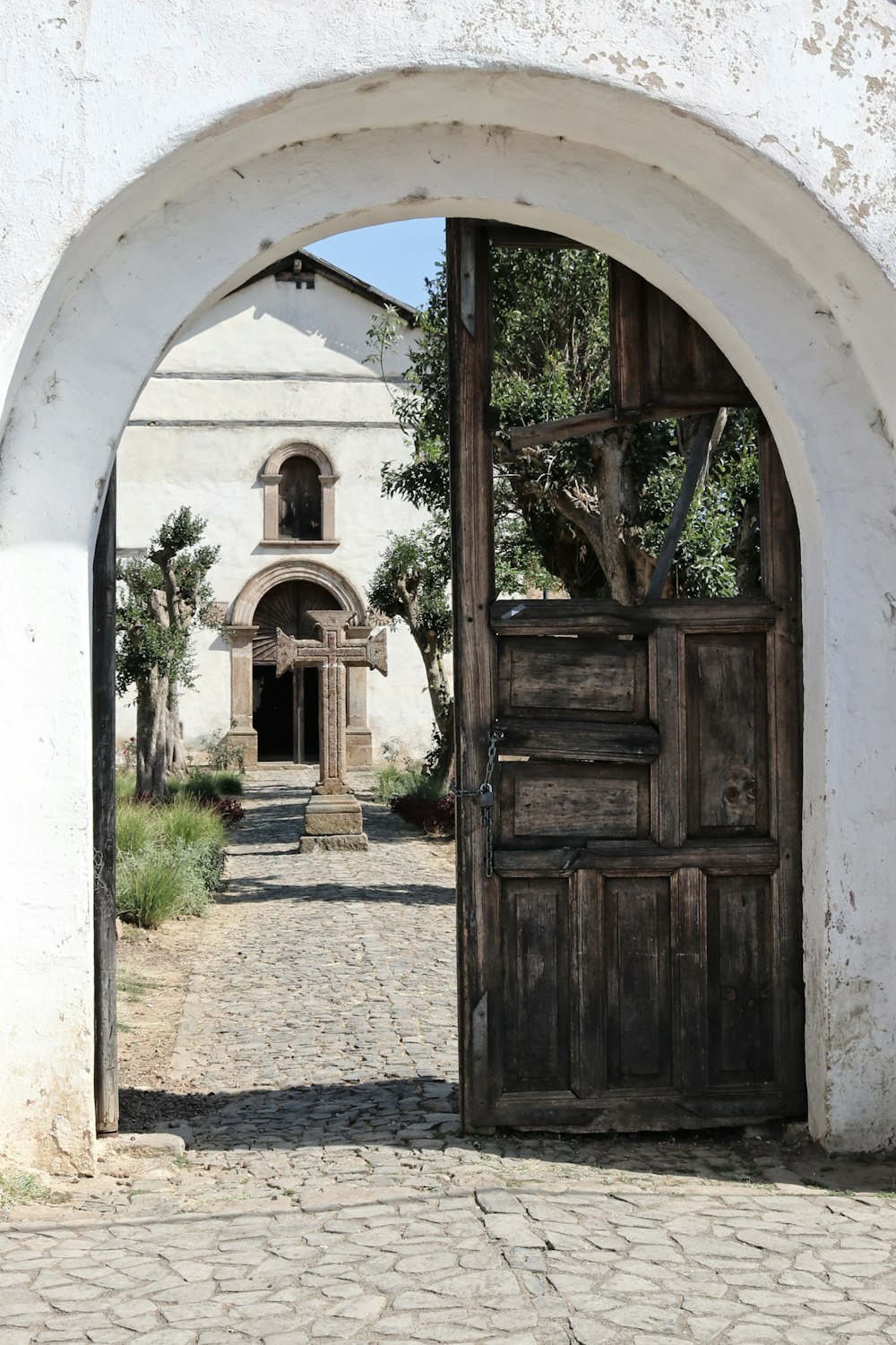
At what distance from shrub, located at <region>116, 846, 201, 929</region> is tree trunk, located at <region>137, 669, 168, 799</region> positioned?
212 inches

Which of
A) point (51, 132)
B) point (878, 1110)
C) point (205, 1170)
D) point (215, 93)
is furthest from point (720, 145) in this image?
point (205, 1170)

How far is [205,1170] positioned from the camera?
178 inches

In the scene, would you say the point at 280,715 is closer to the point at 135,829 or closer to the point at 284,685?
the point at 284,685

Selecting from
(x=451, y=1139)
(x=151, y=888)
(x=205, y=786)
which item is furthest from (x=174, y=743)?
(x=451, y=1139)

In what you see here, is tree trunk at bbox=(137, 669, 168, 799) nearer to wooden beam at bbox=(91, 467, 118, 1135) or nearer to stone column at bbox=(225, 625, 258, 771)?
stone column at bbox=(225, 625, 258, 771)

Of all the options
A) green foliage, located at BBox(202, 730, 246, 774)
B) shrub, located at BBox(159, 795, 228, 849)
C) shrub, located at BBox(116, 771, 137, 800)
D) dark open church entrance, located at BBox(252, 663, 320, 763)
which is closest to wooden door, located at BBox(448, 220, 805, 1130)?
shrub, located at BBox(159, 795, 228, 849)

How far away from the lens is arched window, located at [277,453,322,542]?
87.0 ft

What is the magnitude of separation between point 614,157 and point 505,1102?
3.31m

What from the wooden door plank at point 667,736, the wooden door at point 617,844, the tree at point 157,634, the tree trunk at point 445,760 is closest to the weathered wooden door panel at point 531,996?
the wooden door at point 617,844

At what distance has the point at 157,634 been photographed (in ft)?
56.4

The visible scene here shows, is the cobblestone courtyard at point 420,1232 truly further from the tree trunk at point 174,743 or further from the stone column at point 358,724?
the stone column at point 358,724

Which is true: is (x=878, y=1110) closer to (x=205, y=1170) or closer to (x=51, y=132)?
(x=205, y=1170)

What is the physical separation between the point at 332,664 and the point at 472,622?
11098 millimetres

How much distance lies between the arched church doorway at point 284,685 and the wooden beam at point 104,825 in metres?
19.3
